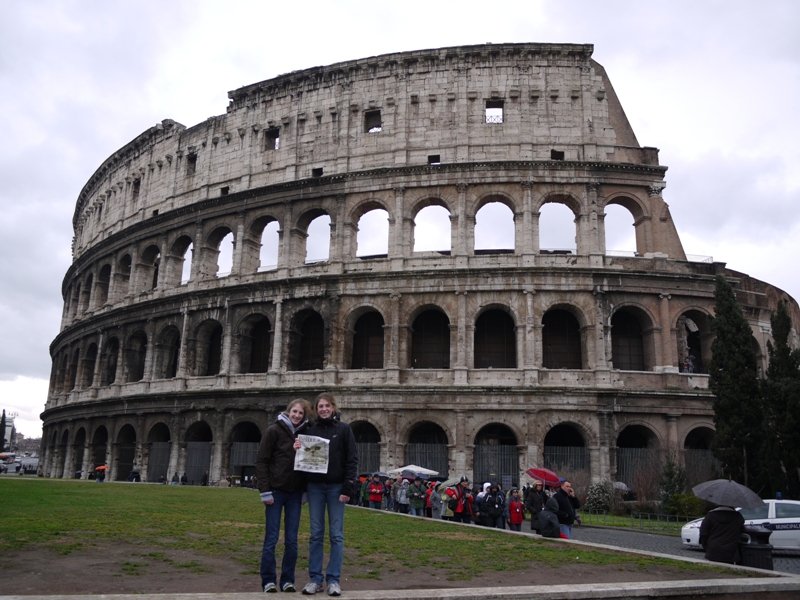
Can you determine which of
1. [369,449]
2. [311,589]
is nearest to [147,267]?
[369,449]

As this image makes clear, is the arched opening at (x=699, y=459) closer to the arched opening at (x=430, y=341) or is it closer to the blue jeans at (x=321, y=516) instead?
the arched opening at (x=430, y=341)

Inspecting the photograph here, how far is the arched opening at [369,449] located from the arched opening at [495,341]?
510 centimetres

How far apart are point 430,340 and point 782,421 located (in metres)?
13.4

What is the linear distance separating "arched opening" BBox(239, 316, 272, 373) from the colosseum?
94 mm

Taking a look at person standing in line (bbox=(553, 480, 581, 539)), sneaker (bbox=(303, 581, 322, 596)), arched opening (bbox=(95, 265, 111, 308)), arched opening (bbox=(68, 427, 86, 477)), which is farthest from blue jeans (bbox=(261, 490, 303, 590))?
arched opening (bbox=(95, 265, 111, 308))

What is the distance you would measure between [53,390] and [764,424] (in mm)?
39619

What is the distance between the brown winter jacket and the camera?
20.3 ft

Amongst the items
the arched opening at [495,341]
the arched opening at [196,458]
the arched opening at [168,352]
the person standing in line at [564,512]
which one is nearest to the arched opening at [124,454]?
the arched opening at [168,352]

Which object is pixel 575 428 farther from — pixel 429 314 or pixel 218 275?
pixel 218 275

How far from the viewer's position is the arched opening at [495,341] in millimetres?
28000

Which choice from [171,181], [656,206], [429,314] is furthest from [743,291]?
[171,181]

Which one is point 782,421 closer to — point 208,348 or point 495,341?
point 495,341

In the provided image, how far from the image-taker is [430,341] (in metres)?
28.9

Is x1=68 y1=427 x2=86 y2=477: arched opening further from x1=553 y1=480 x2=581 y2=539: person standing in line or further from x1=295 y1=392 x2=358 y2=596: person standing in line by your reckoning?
x1=295 y1=392 x2=358 y2=596: person standing in line
